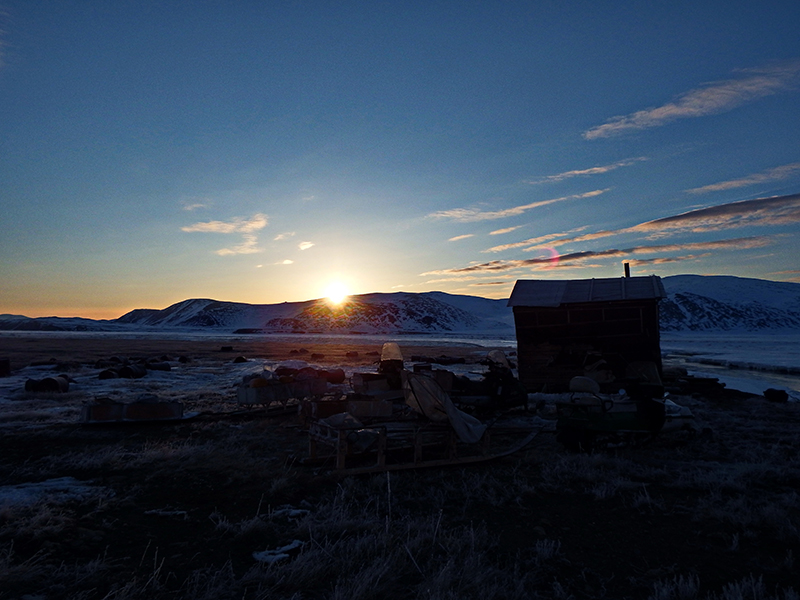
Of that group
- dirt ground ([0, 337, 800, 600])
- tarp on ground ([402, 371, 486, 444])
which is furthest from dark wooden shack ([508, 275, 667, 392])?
tarp on ground ([402, 371, 486, 444])

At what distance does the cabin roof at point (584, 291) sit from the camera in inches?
688

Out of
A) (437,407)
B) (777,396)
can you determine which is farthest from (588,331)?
(437,407)

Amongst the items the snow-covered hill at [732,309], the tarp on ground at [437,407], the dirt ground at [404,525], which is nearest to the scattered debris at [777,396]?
the dirt ground at [404,525]

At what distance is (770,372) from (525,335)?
24903 mm

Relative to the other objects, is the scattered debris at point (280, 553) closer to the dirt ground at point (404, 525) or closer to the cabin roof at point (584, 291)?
the dirt ground at point (404, 525)

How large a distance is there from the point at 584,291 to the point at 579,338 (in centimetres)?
188

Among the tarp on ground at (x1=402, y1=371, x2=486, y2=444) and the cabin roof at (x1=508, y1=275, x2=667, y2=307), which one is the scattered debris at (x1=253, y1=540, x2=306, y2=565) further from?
the cabin roof at (x1=508, y1=275, x2=667, y2=307)

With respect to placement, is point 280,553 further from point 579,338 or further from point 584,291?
point 584,291

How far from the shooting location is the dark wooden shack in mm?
17281

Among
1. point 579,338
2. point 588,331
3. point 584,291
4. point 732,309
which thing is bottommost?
point 579,338

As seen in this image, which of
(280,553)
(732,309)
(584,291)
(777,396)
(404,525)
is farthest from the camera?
(732,309)

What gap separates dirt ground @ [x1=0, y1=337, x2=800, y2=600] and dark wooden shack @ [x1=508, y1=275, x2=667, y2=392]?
6.81m

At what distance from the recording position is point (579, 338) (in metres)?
17.9

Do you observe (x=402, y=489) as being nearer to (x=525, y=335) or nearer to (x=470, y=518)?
(x=470, y=518)
